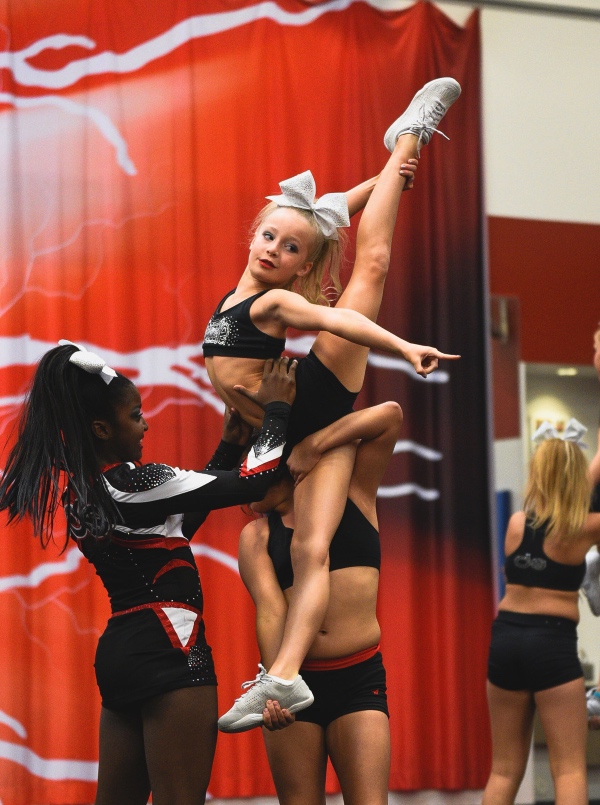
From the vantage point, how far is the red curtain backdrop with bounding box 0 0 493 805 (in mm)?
4562

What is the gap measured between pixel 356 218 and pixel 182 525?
2970mm

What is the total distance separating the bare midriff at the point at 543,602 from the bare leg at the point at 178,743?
1.89 m

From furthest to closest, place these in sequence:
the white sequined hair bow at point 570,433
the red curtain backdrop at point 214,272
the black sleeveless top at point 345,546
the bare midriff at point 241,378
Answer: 1. the red curtain backdrop at point 214,272
2. the white sequined hair bow at point 570,433
3. the bare midriff at point 241,378
4. the black sleeveless top at point 345,546

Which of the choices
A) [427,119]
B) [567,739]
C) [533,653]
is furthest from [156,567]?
[567,739]

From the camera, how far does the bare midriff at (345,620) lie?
245 cm

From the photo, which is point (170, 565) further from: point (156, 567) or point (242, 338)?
point (242, 338)

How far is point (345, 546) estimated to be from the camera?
250 centimetres

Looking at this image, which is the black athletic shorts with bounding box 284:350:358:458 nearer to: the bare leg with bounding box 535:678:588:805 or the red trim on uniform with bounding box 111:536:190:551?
the red trim on uniform with bounding box 111:536:190:551

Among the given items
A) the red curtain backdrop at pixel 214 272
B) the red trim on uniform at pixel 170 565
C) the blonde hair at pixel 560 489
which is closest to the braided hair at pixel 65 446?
the red trim on uniform at pixel 170 565

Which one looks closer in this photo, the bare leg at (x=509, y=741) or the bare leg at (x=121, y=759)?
the bare leg at (x=121, y=759)

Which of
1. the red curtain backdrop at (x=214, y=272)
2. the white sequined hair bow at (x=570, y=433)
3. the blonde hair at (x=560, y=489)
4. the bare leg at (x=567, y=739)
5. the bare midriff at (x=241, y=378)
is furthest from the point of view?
the red curtain backdrop at (x=214, y=272)

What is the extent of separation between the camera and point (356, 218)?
17.0 ft

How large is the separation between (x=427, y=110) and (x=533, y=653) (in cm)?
203

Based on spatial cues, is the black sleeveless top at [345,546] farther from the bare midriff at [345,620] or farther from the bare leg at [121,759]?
the bare leg at [121,759]
